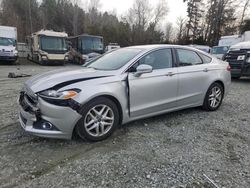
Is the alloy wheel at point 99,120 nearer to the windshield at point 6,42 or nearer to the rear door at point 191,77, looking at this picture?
the rear door at point 191,77

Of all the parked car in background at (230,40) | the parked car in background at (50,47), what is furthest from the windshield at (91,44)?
the parked car in background at (230,40)

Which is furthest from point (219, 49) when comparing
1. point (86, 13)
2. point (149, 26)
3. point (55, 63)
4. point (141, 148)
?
point (86, 13)

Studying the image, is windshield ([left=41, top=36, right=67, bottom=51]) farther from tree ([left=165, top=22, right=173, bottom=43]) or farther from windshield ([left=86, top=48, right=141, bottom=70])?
tree ([left=165, top=22, right=173, bottom=43])

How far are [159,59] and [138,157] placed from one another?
1924 mm

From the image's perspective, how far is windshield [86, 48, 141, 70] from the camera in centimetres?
370

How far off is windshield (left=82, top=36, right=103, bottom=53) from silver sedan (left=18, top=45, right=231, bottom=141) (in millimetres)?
14610

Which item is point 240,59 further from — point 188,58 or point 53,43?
point 53,43

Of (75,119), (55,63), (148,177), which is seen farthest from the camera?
(55,63)

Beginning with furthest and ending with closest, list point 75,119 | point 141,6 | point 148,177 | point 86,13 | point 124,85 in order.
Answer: point 141,6, point 86,13, point 124,85, point 75,119, point 148,177

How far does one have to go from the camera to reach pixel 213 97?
192 inches

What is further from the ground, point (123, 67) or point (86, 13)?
point (86, 13)

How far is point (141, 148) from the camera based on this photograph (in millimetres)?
3107

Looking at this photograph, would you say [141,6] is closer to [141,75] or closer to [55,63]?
[55,63]

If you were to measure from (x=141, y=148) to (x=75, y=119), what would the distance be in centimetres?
103
